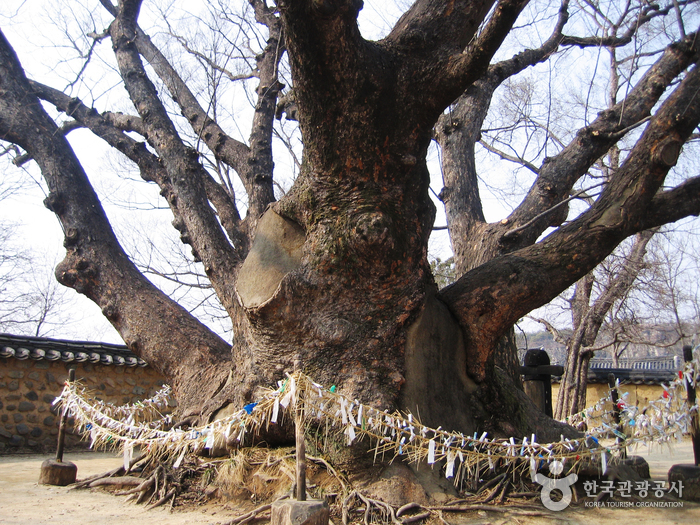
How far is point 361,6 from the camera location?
2.81 metres

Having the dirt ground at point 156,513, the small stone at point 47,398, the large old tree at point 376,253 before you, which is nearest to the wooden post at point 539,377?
the large old tree at point 376,253

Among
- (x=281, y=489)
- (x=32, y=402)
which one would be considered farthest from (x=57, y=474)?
(x=32, y=402)

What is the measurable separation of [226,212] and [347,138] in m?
2.22

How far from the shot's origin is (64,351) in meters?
7.12

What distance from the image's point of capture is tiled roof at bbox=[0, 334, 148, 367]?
6.58m

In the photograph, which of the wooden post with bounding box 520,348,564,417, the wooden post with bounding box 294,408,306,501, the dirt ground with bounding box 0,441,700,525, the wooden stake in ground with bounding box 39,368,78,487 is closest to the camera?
the wooden post with bounding box 294,408,306,501

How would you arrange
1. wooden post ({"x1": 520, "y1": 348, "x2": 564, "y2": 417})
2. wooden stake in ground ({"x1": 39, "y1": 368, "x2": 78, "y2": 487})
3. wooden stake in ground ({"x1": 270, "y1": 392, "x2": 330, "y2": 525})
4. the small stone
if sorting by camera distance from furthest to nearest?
the small stone
wooden post ({"x1": 520, "y1": 348, "x2": 564, "y2": 417})
wooden stake in ground ({"x1": 39, "y1": 368, "x2": 78, "y2": 487})
wooden stake in ground ({"x1": 270, "y1": 392, "x2": 330, "y2": 525})

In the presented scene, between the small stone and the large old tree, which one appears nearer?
the large old tree

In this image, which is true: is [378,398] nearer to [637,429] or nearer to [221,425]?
[221,425]

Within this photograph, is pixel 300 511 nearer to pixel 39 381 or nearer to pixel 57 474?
pixel 57 474

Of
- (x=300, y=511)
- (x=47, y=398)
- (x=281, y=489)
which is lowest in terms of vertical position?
(x=281, y=489)

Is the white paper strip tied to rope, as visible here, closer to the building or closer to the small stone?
the building

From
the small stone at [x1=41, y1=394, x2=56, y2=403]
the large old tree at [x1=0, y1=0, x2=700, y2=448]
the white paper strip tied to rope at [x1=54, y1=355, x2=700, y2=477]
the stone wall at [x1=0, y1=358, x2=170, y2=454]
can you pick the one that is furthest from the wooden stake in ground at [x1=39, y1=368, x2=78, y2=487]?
the small stone at [x1=41, y1=394, x2=56, y2=403]

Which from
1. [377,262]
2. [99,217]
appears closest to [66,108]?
[99,217]
